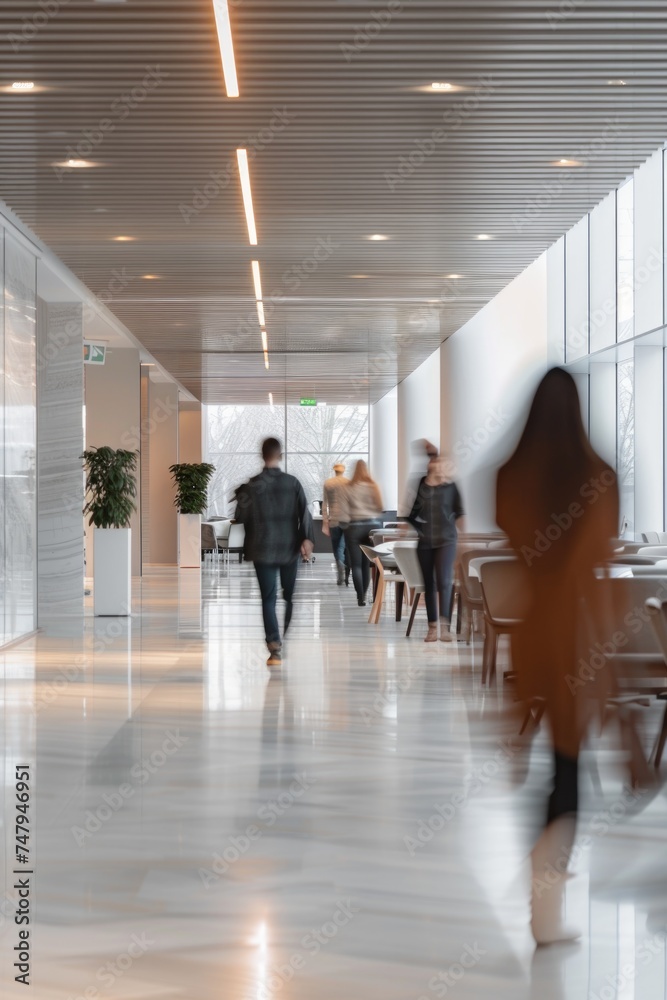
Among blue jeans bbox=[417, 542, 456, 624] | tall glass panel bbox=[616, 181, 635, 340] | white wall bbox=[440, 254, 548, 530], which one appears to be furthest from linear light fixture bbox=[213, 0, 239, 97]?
white wall bbox=[440, 254, 548, 530]

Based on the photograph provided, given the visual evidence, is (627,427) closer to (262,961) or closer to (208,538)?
(208,538)

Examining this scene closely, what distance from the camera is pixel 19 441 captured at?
11.5m

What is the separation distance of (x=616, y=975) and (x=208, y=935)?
48.1 inches

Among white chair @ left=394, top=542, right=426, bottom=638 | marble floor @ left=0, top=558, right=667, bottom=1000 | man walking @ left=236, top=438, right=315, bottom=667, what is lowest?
marble floor @ left=0, top=558, right=667, bottom=1000

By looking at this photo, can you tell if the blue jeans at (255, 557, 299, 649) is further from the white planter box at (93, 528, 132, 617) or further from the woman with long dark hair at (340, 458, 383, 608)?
the woman with long dark hair at (340, 458, 383, 608)

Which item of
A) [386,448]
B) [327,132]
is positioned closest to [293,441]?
[386,448]

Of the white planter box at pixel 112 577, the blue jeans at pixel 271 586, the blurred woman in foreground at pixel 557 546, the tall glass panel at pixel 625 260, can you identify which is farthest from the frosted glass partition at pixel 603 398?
the blurred woman in foreground at pixel 557 546

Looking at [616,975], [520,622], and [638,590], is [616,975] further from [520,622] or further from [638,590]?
[638,590]

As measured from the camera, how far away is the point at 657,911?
3795 millimetres

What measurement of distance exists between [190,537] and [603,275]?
406 inches

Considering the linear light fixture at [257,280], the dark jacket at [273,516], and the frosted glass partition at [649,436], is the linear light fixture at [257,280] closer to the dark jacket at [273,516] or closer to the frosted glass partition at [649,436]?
the dark jacket at [273,516]

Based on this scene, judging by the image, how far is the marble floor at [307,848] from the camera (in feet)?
10.9

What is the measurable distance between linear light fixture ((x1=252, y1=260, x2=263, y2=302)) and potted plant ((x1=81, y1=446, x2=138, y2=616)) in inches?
102

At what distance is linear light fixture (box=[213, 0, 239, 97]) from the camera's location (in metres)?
6.04
